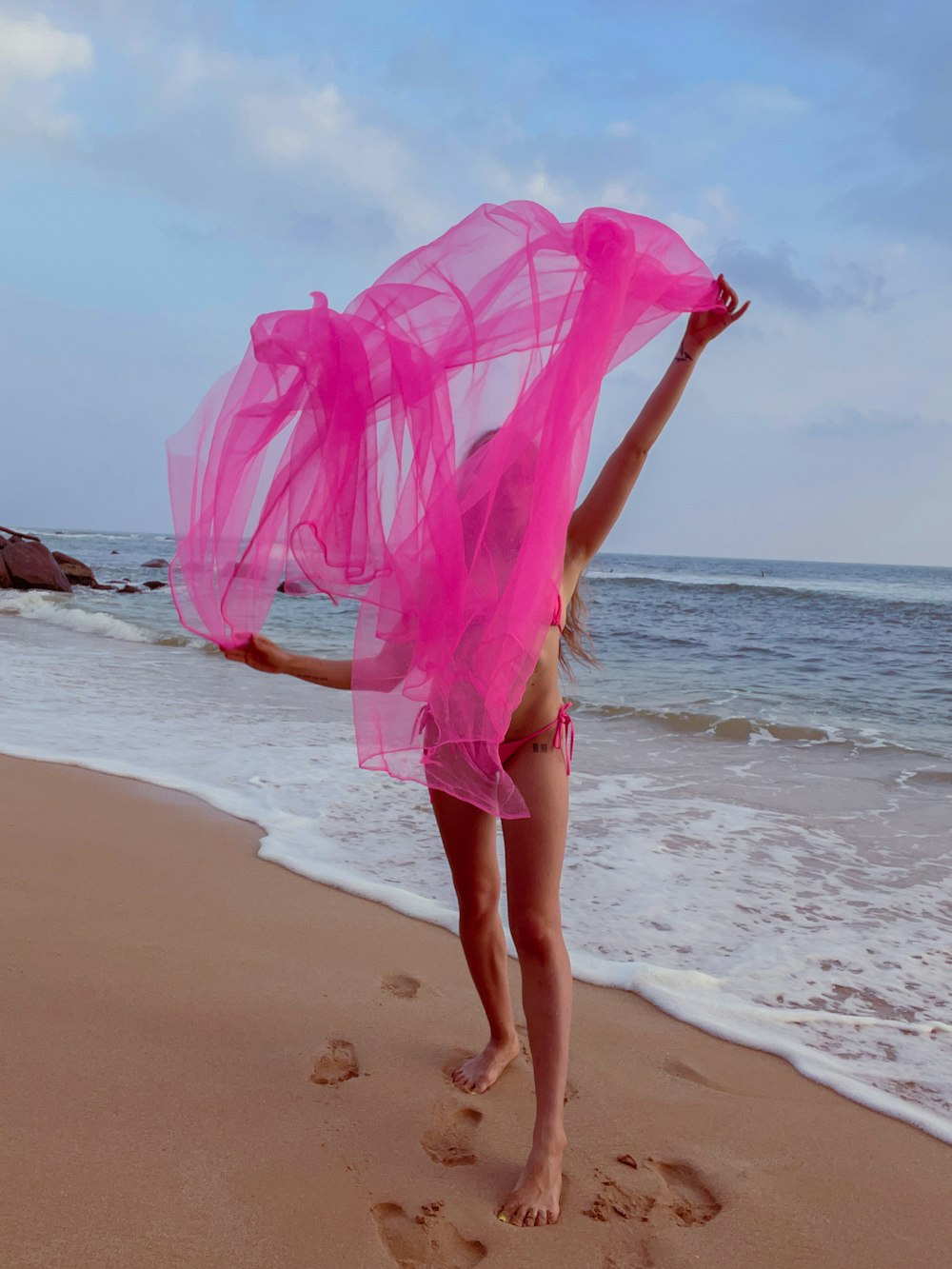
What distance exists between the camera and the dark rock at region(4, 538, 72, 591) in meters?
20.6

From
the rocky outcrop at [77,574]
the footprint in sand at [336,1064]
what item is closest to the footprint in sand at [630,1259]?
the footprint in sand at [336,1064]

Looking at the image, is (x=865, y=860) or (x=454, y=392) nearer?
(x=454, y=392)

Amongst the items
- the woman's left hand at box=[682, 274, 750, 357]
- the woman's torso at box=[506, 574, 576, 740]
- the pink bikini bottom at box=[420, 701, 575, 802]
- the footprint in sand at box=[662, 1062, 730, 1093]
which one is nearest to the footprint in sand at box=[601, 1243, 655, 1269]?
the footprint in sand at box=[662, 1062, 730, 1093]

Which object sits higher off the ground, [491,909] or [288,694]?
[491,909]

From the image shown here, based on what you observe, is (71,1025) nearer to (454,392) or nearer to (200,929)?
(200,929)

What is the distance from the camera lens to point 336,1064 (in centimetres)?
280

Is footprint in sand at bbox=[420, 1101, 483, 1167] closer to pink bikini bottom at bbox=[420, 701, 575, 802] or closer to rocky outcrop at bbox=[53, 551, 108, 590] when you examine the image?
pink bikini bottom at bbox=[420, 701, 575, 802]

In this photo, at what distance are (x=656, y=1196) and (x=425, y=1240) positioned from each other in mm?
593

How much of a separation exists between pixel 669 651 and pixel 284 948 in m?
12.8

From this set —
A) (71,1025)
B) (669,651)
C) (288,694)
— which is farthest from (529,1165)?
(669,651)

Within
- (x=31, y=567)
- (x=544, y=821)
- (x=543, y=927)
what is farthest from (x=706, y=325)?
(x=31, y=567)

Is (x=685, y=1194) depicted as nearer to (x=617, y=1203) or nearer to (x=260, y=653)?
(x=617, y=1203)

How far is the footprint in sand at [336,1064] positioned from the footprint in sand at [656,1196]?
0.77 metres

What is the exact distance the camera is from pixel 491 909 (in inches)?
109
